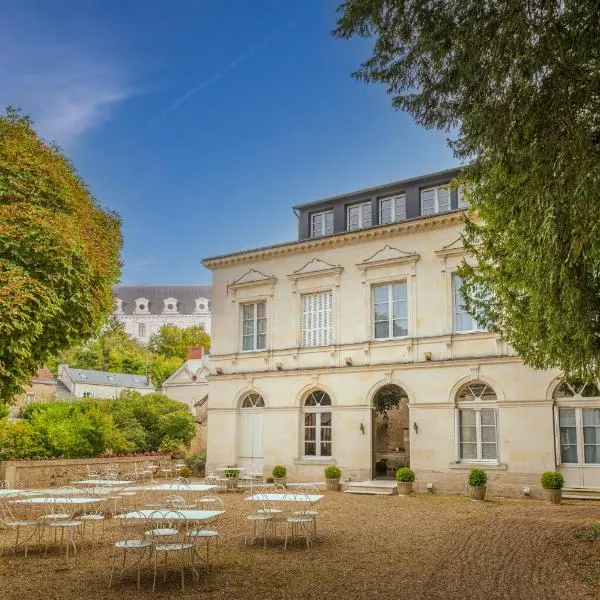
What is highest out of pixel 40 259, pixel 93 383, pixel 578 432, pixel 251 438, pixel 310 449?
pixel 40 259

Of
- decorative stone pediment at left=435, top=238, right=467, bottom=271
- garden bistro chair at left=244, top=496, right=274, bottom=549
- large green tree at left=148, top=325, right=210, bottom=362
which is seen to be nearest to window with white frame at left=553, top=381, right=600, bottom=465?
decorative stone pediment at left=435, top=238, right=467, bottom=271

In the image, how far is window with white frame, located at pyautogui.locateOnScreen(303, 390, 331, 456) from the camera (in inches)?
782

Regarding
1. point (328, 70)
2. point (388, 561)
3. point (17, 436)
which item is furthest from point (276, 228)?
point (388, 561)

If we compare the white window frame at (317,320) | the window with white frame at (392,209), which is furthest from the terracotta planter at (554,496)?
the window with white frame at (392,209)

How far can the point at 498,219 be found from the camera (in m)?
8.95

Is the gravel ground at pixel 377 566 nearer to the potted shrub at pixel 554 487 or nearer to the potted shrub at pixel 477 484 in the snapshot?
the potted shrub at pixel 554 487

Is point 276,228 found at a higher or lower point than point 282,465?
higher

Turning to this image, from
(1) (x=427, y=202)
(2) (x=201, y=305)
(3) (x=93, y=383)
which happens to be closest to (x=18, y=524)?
(1) (x=427, y=202)

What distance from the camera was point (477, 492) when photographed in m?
15.9

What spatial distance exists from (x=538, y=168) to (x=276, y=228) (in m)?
22.9

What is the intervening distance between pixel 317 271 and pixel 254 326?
3082 millimetres

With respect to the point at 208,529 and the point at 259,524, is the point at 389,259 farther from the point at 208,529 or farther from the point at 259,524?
the point at 208,529

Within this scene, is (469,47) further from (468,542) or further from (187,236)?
(187,236)

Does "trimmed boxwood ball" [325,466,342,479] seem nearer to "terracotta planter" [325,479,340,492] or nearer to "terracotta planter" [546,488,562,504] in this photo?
"terracotta planter" [325,479,340,492]
